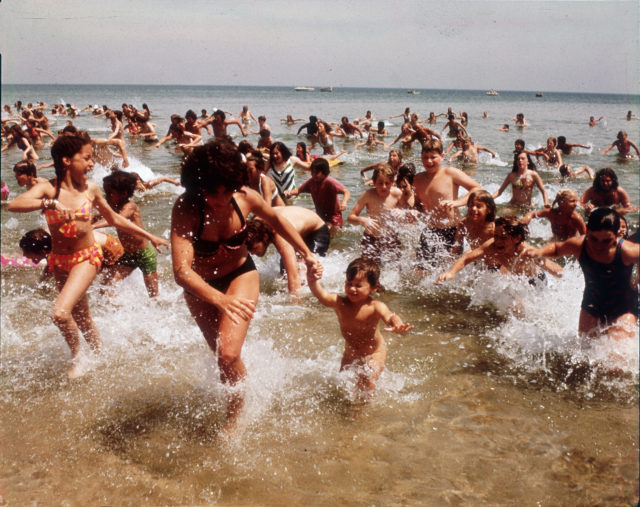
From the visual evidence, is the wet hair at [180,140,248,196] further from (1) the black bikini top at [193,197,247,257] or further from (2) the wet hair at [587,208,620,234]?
(2) the wet hair at [587,208,620,234]

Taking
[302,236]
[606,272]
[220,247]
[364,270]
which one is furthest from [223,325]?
[606,272]

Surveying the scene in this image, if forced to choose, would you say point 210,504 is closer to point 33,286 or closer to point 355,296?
point 355,296

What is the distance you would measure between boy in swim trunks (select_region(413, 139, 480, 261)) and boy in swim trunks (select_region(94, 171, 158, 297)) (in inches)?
123

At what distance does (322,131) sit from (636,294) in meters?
13.0

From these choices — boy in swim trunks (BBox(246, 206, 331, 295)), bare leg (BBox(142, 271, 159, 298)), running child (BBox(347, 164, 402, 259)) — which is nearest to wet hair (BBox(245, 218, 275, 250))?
boy in swim trunks (BBox(246, 206, 331, 295))

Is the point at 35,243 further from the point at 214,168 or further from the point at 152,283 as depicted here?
the point at 214,168

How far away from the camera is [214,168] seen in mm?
2707

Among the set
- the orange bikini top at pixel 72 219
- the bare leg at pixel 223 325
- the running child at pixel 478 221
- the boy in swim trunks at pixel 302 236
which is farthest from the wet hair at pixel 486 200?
the orange bikini top at pixel 72 219

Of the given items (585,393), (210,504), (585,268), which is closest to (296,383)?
(210,504)

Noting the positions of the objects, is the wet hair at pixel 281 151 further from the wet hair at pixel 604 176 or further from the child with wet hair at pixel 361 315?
the wet hair at pixel 604 176

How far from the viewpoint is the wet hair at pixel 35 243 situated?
4.94 metres

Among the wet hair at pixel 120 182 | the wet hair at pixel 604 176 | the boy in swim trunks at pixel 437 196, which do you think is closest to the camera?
the wet hair at pixel 120 182

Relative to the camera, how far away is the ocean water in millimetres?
2848

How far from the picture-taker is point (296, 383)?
12.6ft
